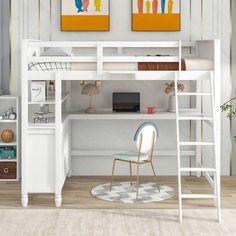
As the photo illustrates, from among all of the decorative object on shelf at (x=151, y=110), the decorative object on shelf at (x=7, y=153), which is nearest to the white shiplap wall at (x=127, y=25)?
the decorative object on shelf at (x=151, y=110)

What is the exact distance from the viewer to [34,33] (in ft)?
22.5

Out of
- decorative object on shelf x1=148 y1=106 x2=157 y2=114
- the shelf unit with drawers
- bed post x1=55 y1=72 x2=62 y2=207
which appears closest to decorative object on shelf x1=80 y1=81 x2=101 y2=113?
decorative object on shelf x1=148 y1=106 x2=157 y2=114

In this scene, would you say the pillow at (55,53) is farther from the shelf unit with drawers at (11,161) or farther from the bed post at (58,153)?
the shelf unit with drawers at (11,161)

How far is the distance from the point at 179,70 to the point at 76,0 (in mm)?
1851

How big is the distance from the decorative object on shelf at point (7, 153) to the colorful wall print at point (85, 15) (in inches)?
59.6

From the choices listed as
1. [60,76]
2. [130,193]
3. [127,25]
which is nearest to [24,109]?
[60,76]

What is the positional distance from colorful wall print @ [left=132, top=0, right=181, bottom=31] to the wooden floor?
1.76 m

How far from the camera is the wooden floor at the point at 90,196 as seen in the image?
5613 millimetres

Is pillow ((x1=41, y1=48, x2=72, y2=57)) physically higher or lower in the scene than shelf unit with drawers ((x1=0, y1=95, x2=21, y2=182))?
higher

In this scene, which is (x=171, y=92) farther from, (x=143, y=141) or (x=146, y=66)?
(x=146, y=66)

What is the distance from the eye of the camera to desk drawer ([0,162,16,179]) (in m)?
6.65

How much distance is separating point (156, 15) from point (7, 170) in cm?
246

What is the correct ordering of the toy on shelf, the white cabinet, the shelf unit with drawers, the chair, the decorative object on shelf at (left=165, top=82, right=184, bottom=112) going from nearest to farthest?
the white cabinet, the toy on shelf, the chair, the shelf unit with drawers, the decorative object on shelf at (left=165, top=82, right=184, bottom=112)

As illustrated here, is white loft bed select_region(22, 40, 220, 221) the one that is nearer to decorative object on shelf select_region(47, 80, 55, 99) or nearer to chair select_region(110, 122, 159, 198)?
chair select_region(110, 122, 159, 198)
